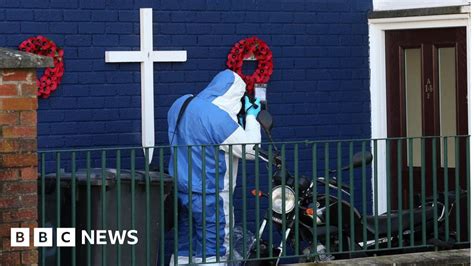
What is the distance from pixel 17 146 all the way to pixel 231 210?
1.79 m

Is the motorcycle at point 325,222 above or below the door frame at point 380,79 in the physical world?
Result: below

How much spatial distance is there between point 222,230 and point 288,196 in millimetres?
516

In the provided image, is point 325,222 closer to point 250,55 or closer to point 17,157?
point 250,55

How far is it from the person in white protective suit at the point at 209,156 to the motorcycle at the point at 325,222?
244mm

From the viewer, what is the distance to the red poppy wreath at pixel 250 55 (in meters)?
10.4

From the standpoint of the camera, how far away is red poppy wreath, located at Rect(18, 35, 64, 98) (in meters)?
9.42

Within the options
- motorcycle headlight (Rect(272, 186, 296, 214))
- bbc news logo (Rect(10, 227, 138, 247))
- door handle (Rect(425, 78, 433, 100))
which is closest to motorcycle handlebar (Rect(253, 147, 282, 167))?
motorcycle headlight (Rect(272, 186, 296, 214))

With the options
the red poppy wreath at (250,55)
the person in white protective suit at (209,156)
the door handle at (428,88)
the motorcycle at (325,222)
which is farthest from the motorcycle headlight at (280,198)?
the door handle at (428,88)

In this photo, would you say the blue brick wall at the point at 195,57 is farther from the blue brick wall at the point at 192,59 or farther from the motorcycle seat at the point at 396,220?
the motorcycle seat at the point at 396,220

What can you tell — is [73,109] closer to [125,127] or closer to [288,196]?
[125,127]

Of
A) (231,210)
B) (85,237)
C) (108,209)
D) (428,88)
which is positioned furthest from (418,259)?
(428,88)

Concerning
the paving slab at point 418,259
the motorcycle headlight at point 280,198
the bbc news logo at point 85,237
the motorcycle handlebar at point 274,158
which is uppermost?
the motorcycle handlebar at point 274,158

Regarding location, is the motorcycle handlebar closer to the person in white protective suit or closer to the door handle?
the person in white protective suit

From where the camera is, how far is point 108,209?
808 centimetres
